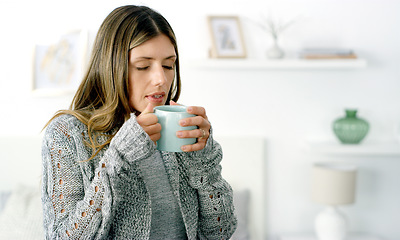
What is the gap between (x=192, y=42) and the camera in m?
2.57

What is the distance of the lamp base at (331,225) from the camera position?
246 cm

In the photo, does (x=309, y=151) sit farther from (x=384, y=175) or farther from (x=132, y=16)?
(x=132, y=16)

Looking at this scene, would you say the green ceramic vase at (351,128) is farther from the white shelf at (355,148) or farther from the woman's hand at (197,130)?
the woman's hand at (197,130)

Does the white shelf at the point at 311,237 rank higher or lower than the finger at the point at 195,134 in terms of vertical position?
lower

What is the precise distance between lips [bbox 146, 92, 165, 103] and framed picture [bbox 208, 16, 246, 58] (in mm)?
1522

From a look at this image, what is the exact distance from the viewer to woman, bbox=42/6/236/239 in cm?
88

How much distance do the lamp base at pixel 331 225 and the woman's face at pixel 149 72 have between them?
5.81ft

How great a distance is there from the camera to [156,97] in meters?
1.03

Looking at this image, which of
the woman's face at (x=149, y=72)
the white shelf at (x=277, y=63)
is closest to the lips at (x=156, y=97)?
the woman's face at (x=149, y=72)

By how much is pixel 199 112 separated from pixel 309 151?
1.74m

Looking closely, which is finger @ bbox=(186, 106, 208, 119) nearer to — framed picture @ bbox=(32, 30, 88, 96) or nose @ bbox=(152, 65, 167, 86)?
nose @ bbox=(152, 65, 167, 86)

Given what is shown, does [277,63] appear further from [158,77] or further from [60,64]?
[158,77]

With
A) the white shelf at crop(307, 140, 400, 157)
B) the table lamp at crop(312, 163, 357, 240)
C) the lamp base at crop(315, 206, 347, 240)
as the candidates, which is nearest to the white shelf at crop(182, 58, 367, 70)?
the white shelf at crop(307, 140, 400, 157)

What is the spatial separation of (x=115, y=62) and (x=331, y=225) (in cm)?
188
